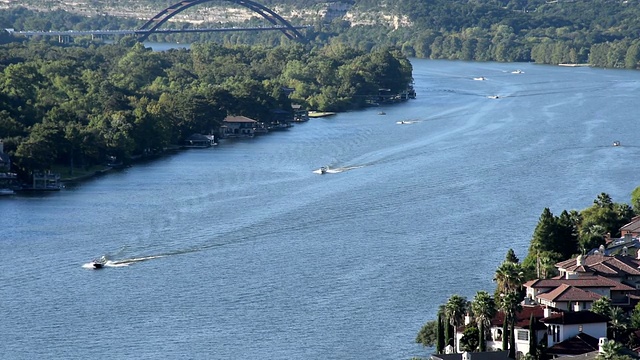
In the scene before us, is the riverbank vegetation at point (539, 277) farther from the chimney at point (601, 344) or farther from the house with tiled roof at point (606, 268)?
the house with tiled roof at point (606, 268)

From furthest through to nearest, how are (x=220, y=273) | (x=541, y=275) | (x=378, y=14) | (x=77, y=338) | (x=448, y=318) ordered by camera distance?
1. (x=378, y=14)
2. (x=220, y=273)
3. (x=541, y=275)
4. (x=77, y=338)
5. (x=448, y=318)

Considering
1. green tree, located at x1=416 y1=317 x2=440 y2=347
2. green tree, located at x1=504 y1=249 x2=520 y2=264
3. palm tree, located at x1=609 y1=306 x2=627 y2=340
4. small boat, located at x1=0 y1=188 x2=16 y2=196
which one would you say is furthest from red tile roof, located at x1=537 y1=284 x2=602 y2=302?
small boat, located at x1=0 y1=188 x2=16 y2=196

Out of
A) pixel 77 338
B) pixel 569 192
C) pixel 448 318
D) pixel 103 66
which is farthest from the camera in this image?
pixel 103 66

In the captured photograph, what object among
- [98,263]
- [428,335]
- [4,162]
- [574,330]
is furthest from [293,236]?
[4,162]

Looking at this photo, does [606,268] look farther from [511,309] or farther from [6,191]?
[6,191]

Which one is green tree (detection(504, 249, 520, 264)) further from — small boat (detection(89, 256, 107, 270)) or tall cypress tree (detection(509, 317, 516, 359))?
small boat (detection(89, 256, 107, 270))

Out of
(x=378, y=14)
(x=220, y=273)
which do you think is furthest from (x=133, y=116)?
(x=378, y=14)

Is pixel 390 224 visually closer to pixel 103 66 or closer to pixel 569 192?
pixel 569 192
